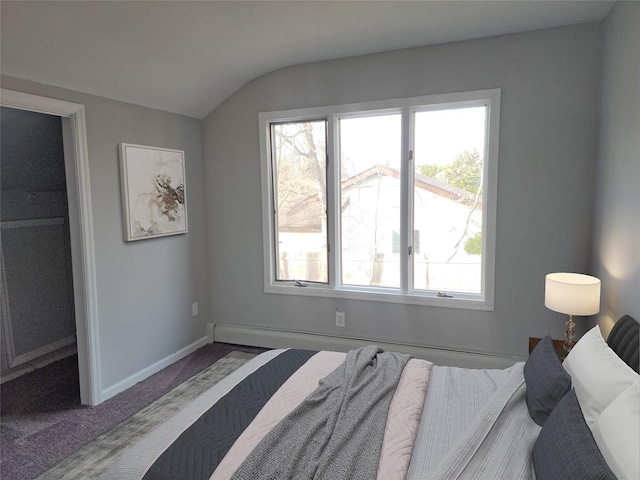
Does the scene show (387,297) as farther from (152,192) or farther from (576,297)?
(152,192)

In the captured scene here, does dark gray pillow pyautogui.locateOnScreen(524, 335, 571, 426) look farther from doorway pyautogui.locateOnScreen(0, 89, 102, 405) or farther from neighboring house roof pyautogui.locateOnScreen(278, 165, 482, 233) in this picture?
doorway pyautogui.locateOnScreen(0, 89, 102, 405)

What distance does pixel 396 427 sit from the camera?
1.63 m

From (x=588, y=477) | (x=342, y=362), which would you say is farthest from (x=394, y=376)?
(x=588, y=477)

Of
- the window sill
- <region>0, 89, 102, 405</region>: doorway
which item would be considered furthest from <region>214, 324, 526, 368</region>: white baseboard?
<region>0, 89, 102, 405</region>: doorway

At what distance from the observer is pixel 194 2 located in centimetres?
238

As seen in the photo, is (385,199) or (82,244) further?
(385,199)

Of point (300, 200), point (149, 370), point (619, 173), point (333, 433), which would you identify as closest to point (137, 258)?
point (149, 370)

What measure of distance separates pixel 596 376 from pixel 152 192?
3.20m

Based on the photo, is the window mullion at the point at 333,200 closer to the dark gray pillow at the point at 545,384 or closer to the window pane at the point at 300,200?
the window pane at the point at 300,200

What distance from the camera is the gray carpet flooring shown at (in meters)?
2.37

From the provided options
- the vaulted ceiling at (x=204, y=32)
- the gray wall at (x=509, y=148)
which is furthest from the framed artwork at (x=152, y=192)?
the gray wall at (x=509, y=148)

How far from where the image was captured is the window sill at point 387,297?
10.7ft

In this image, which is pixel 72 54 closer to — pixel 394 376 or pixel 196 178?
pixel 196 178

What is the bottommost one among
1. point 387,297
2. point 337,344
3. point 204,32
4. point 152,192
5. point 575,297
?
point 337,344
